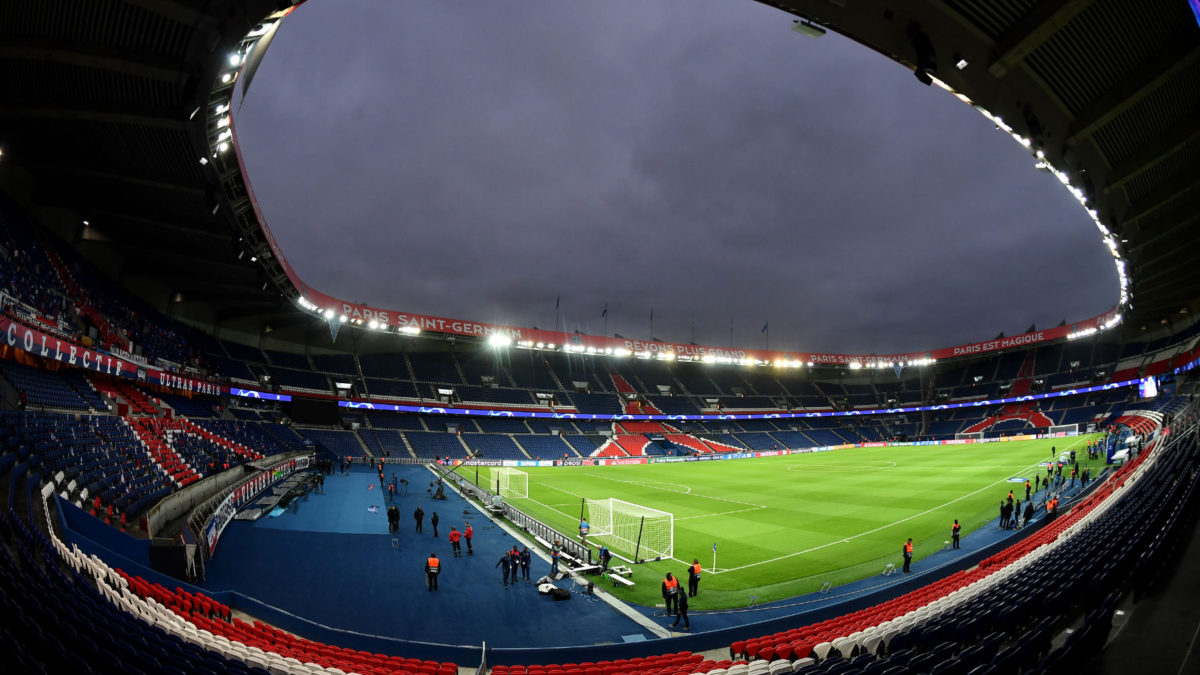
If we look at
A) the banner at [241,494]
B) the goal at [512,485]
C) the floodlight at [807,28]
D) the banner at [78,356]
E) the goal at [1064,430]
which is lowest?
the goal at [512,485]

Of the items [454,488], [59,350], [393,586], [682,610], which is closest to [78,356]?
[59,350]

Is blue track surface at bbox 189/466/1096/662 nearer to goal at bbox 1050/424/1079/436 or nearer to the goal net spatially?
the goal net

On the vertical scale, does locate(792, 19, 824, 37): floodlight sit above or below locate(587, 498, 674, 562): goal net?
above

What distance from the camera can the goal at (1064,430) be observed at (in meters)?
56.5

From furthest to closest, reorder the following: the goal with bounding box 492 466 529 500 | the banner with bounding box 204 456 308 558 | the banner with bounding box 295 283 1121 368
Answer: the banner with bounding box 295 283 1121 368 < the goal with bounding box 492 466 529 500 < the banner with bounding box 204 456 308 558

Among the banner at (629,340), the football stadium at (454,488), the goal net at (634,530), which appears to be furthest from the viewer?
the banner at (629,340)

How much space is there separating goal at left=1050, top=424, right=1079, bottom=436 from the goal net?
55512mm

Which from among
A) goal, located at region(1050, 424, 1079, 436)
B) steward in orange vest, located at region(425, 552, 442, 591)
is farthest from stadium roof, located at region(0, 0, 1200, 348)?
goal, located at region(1050, 424, 1079, 436)

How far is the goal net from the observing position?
21.4 meters

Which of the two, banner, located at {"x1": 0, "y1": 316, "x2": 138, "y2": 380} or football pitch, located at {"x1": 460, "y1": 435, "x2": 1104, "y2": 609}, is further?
banner, located at {"x1": 0, "y1": 316, "x2": 138, "y2": 380}

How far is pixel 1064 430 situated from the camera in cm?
5825

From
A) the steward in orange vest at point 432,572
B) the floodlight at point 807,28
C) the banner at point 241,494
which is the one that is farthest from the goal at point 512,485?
the floodlight at point 807,28

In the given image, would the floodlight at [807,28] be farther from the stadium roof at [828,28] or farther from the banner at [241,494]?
the banner at [241,494]

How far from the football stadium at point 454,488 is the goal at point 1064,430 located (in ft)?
27.0
